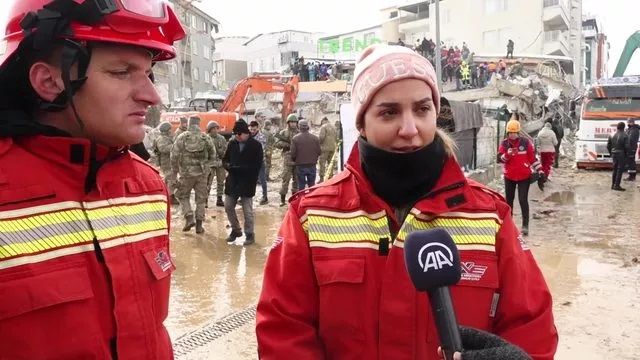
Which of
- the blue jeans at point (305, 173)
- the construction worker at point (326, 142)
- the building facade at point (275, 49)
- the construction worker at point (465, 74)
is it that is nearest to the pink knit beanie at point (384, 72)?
the blue jeans at point (305, 173)

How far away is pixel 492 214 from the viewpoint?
180cm

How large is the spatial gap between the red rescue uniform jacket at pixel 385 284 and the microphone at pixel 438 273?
363mm

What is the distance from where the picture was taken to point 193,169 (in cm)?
898

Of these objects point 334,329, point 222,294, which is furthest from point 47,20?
point 222,294

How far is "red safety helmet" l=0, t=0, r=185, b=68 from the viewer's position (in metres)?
1.61

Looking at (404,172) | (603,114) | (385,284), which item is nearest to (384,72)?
(404,172)

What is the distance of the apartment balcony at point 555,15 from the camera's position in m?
43.6

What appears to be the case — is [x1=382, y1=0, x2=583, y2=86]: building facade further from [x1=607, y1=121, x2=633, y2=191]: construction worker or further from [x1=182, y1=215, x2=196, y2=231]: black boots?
[x1=182, y1=215, x2=196, y2=231]: black boots

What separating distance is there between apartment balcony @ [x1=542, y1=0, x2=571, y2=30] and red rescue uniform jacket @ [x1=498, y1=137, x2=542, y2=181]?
4071 cm

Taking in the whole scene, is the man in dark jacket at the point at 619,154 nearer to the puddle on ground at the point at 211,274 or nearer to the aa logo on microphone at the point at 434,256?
the puddle on ground at the point at 211,274

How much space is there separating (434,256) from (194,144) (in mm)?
8131

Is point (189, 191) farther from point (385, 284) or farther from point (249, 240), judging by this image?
point (385, 284)

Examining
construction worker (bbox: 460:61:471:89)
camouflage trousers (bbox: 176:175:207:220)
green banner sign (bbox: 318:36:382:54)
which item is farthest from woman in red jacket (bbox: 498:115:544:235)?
green banner sign (bbox: 318:36:382:54)

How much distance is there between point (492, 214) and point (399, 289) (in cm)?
41
